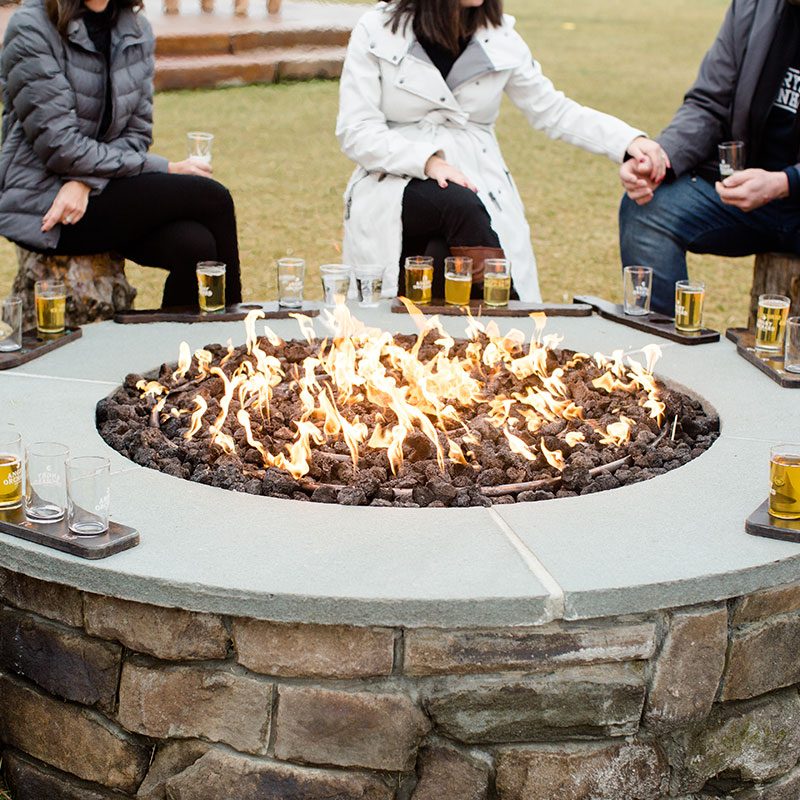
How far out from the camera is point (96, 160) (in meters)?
4.72

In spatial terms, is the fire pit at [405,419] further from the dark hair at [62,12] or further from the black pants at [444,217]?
the dark hair at [62,12]

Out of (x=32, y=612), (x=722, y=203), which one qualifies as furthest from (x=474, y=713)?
(x=722, y=203)

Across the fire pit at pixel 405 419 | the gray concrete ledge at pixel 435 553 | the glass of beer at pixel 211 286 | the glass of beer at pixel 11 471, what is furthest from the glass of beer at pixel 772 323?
the glass of beer at pixel 11 471

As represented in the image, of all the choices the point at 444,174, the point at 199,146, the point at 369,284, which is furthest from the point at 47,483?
the point at 444,174

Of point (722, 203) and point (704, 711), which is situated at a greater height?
point (722, 203)

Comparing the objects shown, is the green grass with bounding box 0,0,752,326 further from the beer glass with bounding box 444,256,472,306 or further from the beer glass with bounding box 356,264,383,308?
the beer glass with bounding box 444,256,472,306

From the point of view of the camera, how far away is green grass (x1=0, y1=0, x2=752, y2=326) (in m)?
8.21

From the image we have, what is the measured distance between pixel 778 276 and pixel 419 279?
5.48ft

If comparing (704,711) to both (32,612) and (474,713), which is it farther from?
(32,612)

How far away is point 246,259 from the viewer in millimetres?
8234

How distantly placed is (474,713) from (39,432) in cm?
141

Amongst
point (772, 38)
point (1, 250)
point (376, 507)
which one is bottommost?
point (1, 250)

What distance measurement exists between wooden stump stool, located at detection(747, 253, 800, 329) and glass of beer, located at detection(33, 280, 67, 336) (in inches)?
109

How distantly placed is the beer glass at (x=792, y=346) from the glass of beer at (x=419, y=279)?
1.28 meters
